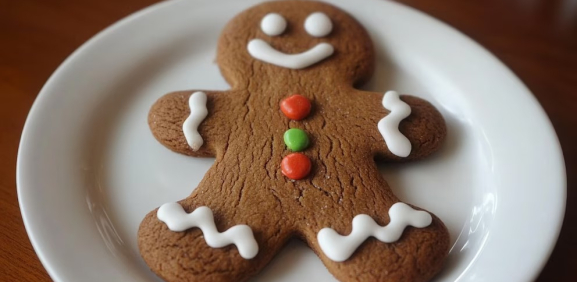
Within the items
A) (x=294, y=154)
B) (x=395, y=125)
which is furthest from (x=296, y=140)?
(x=395, y=125)

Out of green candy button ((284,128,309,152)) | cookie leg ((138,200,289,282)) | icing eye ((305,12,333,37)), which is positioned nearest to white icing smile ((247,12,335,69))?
icing eye ((305,12,333,37))

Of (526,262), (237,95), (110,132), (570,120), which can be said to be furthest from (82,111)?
(570,120)

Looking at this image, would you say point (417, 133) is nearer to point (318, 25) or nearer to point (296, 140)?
point (296, 140)

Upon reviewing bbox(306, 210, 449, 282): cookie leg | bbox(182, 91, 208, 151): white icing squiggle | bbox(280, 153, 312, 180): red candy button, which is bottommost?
bbox(306, 210, 449, 282): cookie leg

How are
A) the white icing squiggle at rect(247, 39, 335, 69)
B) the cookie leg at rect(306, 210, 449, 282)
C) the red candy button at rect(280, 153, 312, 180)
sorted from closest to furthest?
the cookie leg at rect(306, 210, 449, 282), the red candy button at rect(280, 153, 312, 180), the white icing squiggle at rect(247, 39, 335, 69)

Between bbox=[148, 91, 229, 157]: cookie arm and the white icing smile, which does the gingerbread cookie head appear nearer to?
the white icing smile
